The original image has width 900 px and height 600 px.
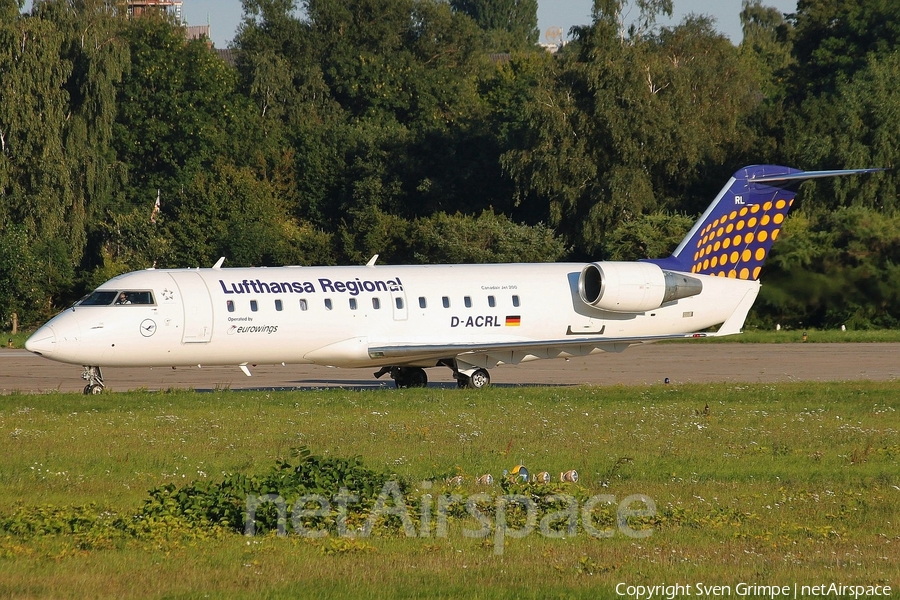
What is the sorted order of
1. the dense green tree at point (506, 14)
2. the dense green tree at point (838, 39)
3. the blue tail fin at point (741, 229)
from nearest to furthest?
the blue tail fin at point (741, 229) → the dense green tree at point (838, 39) → the dense green tree at point (506, 14)

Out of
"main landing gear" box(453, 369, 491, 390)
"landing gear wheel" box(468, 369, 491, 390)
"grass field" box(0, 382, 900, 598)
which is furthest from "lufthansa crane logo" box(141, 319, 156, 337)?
"landing gear wheel" box(468, 369, 491, 390)

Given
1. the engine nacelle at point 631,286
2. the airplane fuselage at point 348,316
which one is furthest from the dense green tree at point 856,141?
the airplane fuselage at point 348,316

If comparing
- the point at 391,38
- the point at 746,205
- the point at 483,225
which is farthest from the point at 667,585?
the point at 391,38

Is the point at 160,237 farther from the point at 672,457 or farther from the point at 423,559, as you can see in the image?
the point at 423,559

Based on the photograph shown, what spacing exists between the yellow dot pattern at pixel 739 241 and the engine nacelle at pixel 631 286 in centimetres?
115

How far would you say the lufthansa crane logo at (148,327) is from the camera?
24000 millimetres

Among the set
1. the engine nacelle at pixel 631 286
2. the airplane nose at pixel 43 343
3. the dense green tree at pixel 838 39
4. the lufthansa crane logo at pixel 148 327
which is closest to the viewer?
the airplane nose at pixel 43 343

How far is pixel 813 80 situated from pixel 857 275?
116ft

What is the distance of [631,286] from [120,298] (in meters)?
10.9

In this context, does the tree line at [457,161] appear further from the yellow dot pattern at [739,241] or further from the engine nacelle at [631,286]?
the engine nacelle at [631,286]

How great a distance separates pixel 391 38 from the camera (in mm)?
93750

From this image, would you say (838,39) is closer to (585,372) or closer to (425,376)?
(585,372)

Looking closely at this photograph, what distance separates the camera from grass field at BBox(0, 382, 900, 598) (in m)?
9.73

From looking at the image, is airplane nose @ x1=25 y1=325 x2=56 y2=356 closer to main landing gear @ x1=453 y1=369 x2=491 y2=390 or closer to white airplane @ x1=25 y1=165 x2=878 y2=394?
white airplane @ x1=25 y1=165 x2=878 y2=394
